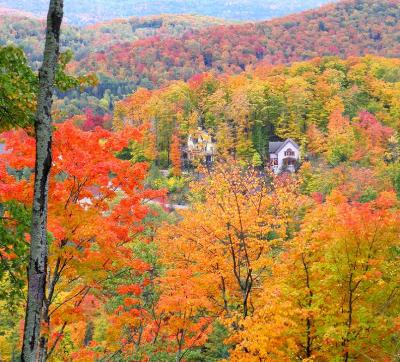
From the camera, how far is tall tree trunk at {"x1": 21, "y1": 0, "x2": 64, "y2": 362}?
4656 millimetres

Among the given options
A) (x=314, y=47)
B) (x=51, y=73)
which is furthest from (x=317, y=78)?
(x=51, y=73)

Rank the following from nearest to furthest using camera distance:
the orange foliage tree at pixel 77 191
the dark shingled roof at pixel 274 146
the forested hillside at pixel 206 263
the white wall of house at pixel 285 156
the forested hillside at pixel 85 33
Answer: the orange foliage tree at pixel 77 191 < the forested hillside at pixel 206 263 < the white wall of house at pixel 285 156 < the dark shingled roof at pixel 274 146 < the forested hillside at pixel 85 33

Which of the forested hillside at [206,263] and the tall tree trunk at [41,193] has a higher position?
the tall tree trunk at [41,193]

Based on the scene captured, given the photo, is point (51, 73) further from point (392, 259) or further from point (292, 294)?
point (392, 259)

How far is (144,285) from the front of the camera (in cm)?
1430

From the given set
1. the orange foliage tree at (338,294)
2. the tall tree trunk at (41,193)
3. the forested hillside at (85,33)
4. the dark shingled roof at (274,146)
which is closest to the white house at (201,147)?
the orange foliage tree at (338,294)

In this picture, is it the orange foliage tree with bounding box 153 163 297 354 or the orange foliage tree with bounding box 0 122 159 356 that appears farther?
the orange foliage tree with bounding box 153 163 297 354

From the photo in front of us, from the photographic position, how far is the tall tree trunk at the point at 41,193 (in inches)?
183

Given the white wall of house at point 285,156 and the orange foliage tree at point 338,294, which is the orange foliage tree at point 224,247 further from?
the white wall of house at point 285,156

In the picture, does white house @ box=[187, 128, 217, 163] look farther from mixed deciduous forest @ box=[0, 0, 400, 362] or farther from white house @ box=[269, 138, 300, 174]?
white house @ box=[269, 138, 300, 174]

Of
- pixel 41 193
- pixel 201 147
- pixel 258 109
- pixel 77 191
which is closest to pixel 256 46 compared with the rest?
pixel 258 109

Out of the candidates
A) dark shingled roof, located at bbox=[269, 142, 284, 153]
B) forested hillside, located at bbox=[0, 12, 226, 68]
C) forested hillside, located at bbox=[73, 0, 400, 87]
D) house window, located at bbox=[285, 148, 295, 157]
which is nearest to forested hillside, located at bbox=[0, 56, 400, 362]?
house window, located at bbox=[285, 148, 295, 157]

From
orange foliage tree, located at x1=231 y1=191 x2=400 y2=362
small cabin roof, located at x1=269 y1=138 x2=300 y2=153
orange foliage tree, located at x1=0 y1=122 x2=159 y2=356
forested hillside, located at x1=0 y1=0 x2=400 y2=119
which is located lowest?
small cabin roof, located at x1=269 y1=138 x2=300 y2=153

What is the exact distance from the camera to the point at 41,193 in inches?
189
